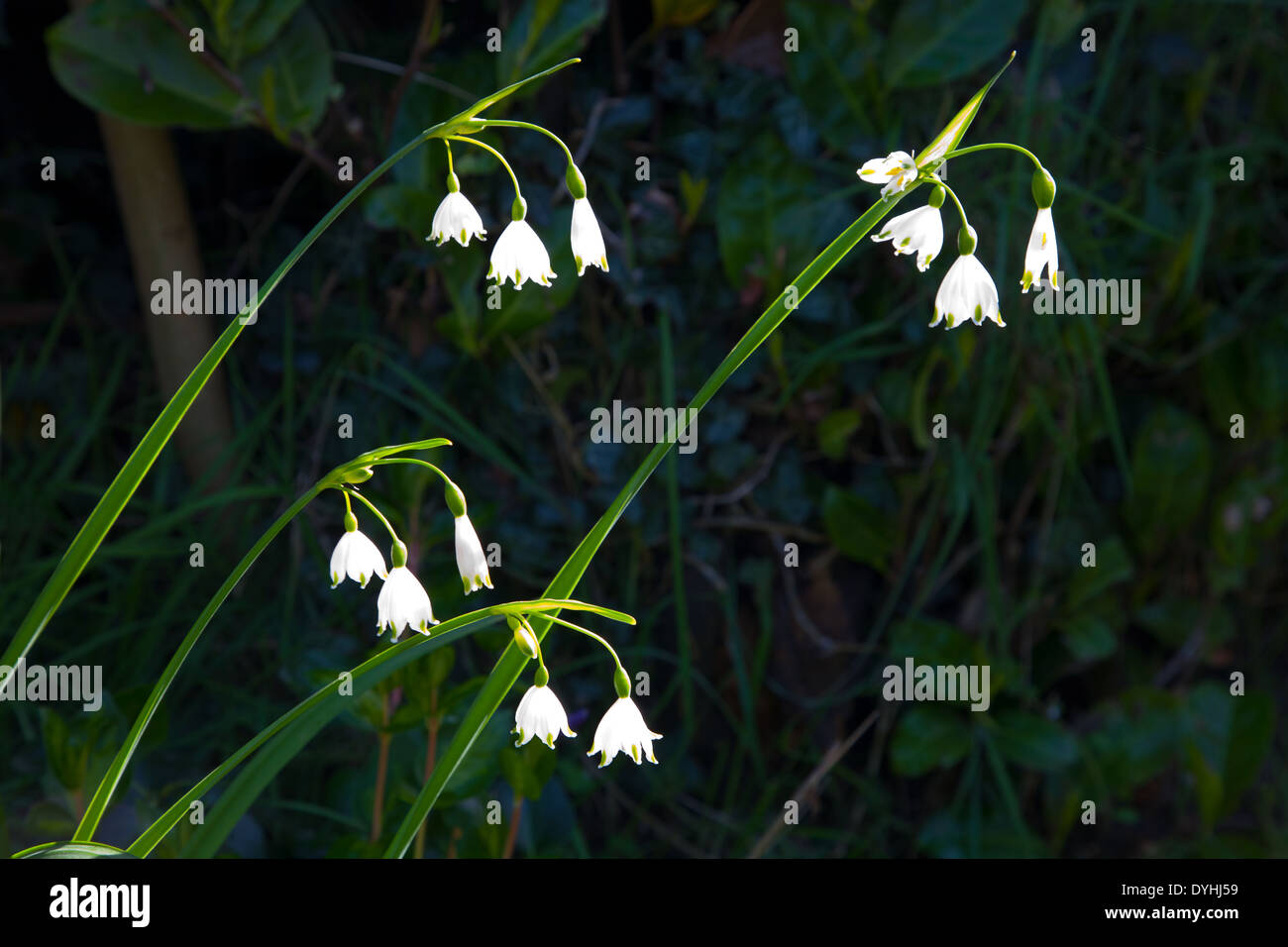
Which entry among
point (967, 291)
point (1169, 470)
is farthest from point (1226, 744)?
point (967, 291)

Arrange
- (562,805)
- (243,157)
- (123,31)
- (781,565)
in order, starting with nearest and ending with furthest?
(562,805) < (123,31) < (781,565) < (243,157)

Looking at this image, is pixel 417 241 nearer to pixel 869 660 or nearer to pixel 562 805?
pixel 562 805

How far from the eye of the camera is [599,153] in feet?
5.55

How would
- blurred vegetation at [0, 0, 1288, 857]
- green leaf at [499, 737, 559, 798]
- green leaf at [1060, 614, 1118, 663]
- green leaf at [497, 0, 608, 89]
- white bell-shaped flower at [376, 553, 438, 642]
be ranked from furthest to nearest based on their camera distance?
green leaf at [1060, 614, 1118, 663] < blurred vegetation at [0, 0, 1288, 857] < green leaf at [497, 0, 608, 89] < green leaf at [499, 737, 559, 798] < white bell-shaped flower at [376, 553, 438, 642]

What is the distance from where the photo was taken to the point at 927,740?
1.67 m

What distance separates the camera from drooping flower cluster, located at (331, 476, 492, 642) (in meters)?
0.76

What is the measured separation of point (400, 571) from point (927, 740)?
1.14 metres

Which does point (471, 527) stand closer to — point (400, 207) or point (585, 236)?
point (585, 236)

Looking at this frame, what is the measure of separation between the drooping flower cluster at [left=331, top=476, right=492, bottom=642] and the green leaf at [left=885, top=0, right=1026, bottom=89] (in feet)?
3.88

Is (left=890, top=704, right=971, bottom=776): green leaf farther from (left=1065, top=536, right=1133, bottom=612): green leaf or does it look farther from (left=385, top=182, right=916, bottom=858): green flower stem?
(left=385, top=182, right=916, bottom=858): green flower stem

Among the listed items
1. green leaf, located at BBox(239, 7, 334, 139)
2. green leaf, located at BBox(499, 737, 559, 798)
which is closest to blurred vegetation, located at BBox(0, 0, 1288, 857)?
green leaf, located at BBox(239, 7, 334, 139)

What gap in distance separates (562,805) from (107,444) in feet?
3.56
